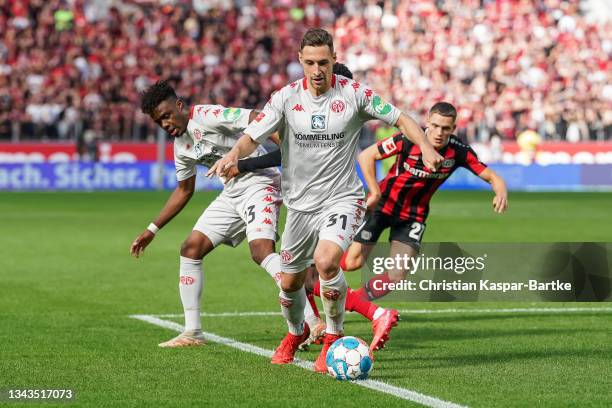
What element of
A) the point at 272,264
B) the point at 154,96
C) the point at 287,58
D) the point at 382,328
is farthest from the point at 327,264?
the point at 287,58

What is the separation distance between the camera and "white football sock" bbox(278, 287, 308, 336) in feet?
28.6

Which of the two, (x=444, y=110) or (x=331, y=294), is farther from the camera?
(x=444, y=110)

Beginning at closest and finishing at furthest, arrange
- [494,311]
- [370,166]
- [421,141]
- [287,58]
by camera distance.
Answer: [421,141] < [370,166] < [494,311] < [287,58]

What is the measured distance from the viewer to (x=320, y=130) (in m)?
8.17

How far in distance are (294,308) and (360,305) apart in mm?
957

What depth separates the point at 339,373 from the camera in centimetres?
777

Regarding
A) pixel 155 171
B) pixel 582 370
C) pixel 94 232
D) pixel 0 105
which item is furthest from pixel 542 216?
pixel 582 370

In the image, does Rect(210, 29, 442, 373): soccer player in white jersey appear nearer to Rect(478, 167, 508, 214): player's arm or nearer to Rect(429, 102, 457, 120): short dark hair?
Rect(478, 167, 508, 214): player's arm

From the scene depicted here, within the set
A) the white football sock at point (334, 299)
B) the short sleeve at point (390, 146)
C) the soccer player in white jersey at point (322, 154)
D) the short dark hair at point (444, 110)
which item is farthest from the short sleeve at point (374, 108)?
the short sleeve at point (390, 146)

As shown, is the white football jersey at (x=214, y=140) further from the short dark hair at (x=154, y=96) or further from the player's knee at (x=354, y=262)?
the player's knee at (x=354, y=262)

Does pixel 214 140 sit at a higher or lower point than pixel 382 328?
higher

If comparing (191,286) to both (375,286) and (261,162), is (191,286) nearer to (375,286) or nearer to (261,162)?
→ (261,162)

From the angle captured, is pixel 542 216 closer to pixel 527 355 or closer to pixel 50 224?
pixel 50 224

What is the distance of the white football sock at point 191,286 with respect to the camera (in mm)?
9734
